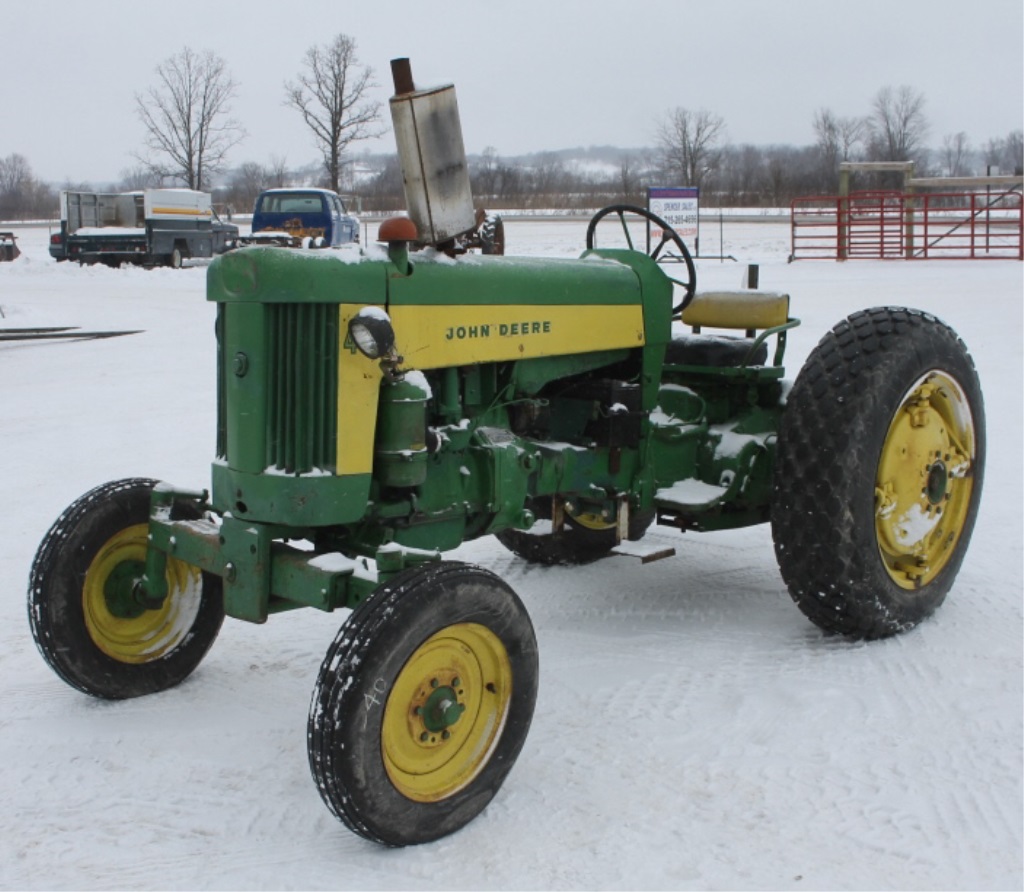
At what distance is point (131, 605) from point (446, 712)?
1.41m

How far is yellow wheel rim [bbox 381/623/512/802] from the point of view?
3047 mm

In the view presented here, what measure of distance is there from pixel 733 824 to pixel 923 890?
0.50 meters

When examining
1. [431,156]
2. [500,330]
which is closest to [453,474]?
[500,330]

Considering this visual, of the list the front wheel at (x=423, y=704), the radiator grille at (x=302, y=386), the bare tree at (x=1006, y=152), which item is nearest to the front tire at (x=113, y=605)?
the radiator grille at (x=302, y=386)

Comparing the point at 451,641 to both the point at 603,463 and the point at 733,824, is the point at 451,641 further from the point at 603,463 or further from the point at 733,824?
the point at 603,463

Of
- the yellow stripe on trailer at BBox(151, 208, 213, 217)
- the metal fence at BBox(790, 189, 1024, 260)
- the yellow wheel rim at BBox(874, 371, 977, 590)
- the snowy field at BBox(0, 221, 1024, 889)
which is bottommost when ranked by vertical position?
the snowy field at BBox(0, 221, 1024, 889)

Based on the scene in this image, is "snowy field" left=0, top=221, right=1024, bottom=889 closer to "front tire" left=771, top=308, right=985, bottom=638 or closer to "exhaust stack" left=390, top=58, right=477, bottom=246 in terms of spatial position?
"front tire" left=771, top=308, right=985, bottom=638

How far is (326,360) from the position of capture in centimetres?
322

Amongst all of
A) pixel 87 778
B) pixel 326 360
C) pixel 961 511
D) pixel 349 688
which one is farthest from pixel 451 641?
pixel 961 511

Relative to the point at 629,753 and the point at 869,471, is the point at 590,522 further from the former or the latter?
the point at 629,753

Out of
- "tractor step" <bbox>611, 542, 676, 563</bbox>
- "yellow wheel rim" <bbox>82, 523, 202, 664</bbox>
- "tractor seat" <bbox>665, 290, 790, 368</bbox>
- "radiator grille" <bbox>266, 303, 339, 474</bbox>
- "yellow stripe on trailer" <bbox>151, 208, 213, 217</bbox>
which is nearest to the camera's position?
"radiator grille" <bbox>266, 303, 339, 474</bbox>

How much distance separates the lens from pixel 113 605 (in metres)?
3.94

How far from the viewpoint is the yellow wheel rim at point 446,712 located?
10.00ft

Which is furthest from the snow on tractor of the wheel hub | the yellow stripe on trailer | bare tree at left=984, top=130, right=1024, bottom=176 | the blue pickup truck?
bare tree at left=984, top=130, right=1024, bottom=176
